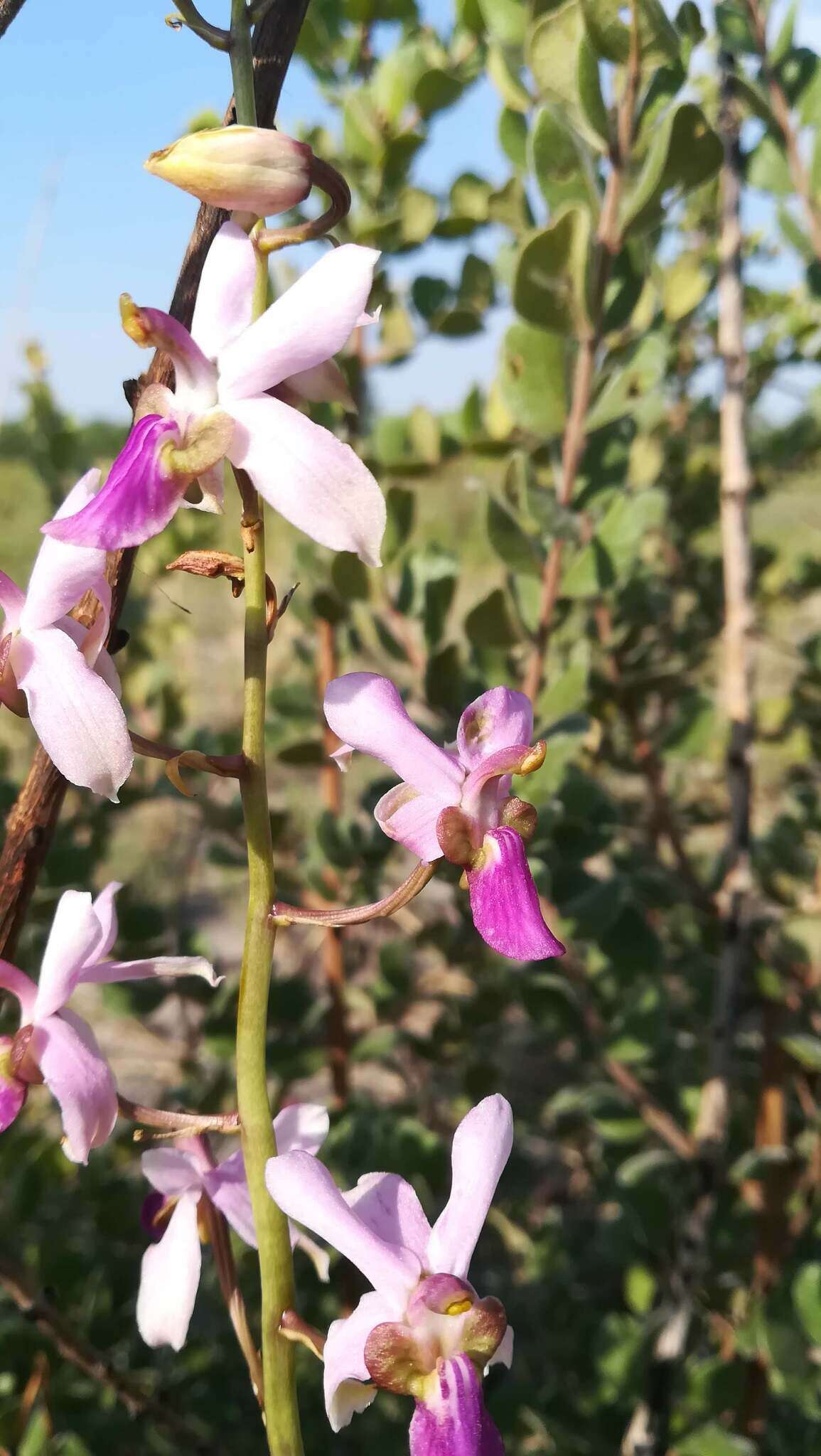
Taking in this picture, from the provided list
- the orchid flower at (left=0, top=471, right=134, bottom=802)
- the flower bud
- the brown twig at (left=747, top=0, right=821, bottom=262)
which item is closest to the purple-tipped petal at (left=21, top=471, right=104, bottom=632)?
the orchid flower at (left=0, top=471, right=134, bottom=802)

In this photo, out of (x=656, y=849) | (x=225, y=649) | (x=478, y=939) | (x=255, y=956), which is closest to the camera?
(x=255, y=956)

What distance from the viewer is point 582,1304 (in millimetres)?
1225

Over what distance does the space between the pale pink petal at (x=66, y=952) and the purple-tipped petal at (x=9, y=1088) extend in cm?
2

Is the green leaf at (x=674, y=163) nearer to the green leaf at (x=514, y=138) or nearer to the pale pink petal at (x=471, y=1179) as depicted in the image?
the green leaf at (x=514, y=138)

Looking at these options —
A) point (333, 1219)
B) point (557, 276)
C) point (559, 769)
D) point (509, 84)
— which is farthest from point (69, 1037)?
point (509, 84)

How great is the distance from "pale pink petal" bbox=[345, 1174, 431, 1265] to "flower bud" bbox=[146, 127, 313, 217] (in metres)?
0.36

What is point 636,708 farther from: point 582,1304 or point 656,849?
point 582,1304

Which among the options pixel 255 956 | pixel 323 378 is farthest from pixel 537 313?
pixel 255 956

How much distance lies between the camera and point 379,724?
1.38ft

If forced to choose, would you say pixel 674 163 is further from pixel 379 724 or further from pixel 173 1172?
pixel 173 1172

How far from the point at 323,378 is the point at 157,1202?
14.8 inches

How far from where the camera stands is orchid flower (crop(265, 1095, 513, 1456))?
0.40 meters

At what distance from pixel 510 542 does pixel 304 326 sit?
0.38 m

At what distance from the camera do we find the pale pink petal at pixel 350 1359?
415 millimetres
